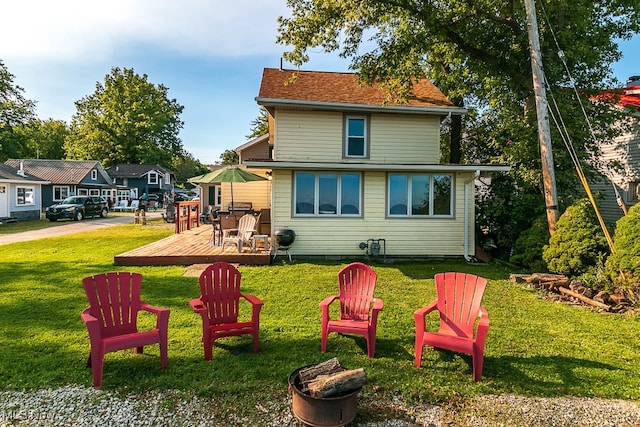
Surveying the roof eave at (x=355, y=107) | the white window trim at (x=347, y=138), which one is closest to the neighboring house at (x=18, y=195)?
the roof eave at (x=355, y=107)

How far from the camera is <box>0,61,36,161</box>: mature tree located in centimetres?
3323

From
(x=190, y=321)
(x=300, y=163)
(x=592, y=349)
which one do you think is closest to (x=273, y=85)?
(x=300, y=163)

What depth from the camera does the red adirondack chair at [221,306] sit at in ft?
13.1

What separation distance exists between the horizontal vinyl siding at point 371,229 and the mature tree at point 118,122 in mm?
44718

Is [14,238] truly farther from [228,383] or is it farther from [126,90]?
[126,90]

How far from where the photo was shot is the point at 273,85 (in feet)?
39.0

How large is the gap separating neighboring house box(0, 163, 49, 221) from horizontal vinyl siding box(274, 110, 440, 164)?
20.6 meters

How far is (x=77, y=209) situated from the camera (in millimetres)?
23312

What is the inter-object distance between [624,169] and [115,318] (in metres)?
16.1

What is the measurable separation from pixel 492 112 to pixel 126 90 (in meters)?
49.7

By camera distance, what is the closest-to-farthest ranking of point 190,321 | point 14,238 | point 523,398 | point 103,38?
point 523,398 → point 190,321 → point 103,38 → point 14,238

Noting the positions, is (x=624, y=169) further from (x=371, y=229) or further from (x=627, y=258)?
(x=371, y=229)

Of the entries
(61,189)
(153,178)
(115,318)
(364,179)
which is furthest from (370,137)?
(153,178)

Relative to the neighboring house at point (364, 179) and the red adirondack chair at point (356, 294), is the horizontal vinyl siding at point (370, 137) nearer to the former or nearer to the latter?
the neighboring house at point (364, 179)
